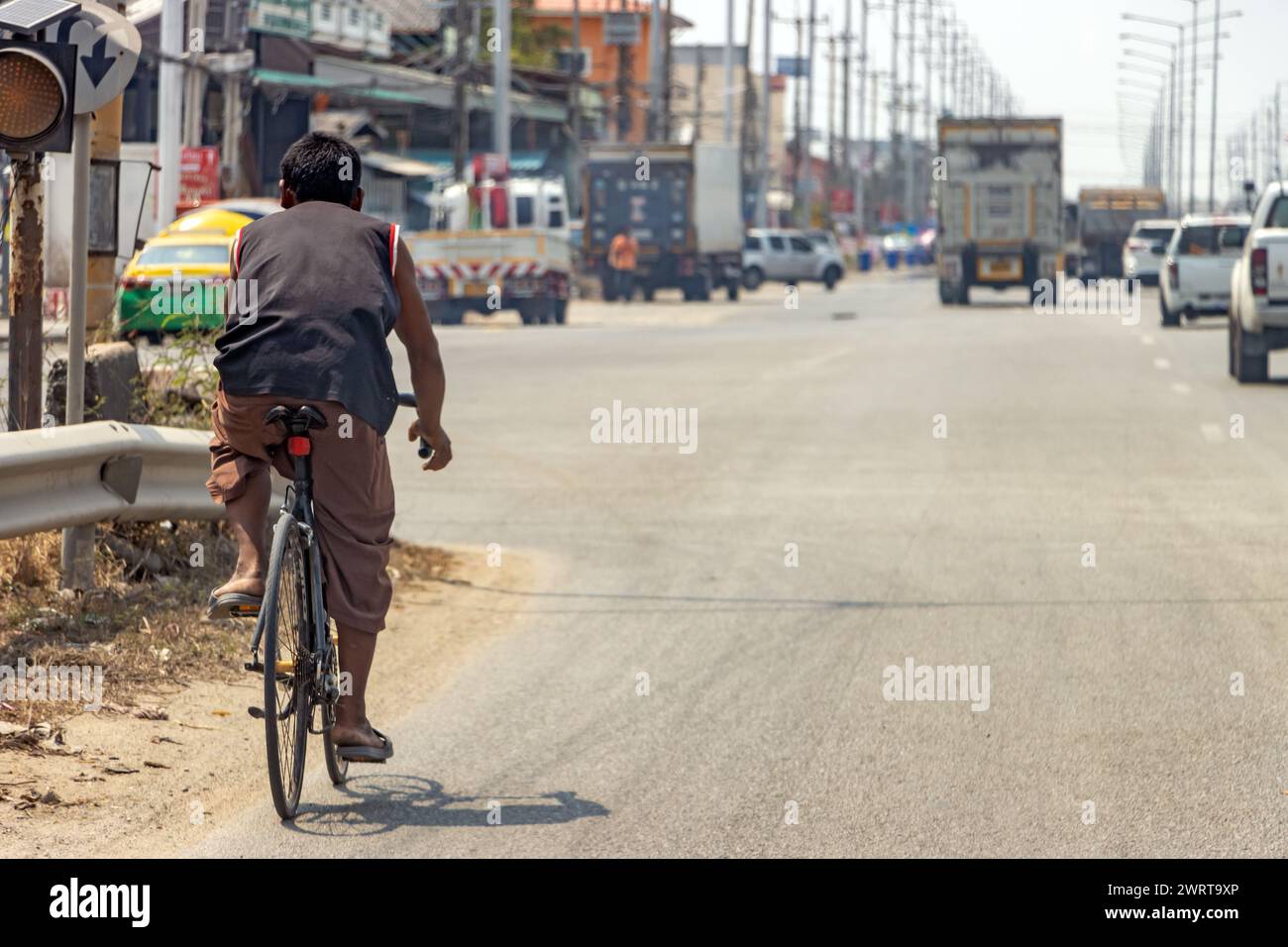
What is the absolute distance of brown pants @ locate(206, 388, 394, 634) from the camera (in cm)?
550

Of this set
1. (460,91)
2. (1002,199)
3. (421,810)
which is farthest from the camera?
(460,91)

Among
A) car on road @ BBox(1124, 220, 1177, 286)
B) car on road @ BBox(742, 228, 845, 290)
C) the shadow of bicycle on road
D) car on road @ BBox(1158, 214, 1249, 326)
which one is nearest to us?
the shadow of bicycle on road

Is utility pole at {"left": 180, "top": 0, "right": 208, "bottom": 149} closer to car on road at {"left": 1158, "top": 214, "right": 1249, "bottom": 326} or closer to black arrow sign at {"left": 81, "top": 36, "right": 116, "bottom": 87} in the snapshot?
car on road at {"left": 1158, "top": 214, "right": 1249, "bottom": 326}

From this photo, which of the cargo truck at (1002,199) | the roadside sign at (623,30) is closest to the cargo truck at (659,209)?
the cargo truck at (1002,199)

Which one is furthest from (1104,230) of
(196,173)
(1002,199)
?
(196,173)

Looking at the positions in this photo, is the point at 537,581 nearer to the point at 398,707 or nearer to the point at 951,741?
the point at 398,707

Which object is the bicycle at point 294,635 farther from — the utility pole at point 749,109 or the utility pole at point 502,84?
the utility pole at point 749,109

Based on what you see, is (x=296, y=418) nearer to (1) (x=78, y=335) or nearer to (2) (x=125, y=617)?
(2) (x=125, y=617)

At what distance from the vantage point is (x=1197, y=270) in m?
34.1

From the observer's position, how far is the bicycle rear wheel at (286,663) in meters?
5.34

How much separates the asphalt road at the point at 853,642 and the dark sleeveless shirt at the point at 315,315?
1189 mm

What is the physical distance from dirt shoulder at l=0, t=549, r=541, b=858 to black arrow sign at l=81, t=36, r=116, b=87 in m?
2.33

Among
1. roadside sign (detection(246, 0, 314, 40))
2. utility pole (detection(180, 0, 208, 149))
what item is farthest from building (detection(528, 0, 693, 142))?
utility pole (detection(180, 0, 208, 149))

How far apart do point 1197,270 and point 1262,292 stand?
14.0 metres
